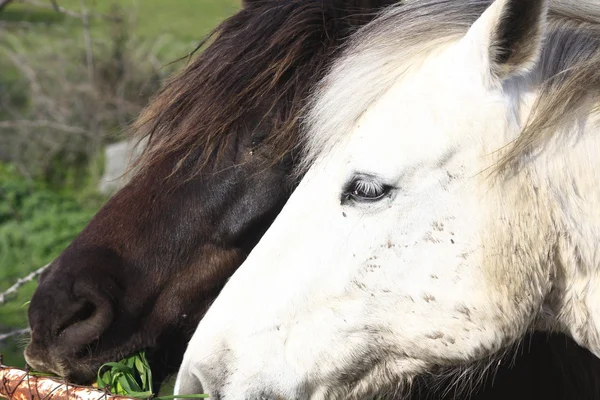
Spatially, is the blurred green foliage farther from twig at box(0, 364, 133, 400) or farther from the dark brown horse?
twig at box(0, 364, 133, 400)

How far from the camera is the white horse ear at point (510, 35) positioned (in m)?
1.60

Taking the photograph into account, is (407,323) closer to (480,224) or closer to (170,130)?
(480,224)

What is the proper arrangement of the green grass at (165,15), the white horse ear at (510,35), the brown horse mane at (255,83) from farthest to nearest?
the green grass at (165,15)
the brown horse mane at (255,83)
the white horse ear at (510,35)

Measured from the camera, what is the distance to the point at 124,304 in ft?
7.06

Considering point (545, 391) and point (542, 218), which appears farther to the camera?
point (545, 391)

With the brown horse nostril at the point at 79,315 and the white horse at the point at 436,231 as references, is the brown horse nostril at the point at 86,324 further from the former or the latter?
the white horse at the point at 436,231

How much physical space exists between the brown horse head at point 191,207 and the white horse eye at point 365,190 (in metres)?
0.49

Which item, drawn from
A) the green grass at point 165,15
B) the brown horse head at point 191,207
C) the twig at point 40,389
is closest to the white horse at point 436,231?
the twig at point 40,389

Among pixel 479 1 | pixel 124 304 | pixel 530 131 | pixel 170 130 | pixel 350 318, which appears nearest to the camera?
pixel 530 131

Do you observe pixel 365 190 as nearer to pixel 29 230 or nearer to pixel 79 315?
pixel 79 315

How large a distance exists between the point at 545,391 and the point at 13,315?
166 inches

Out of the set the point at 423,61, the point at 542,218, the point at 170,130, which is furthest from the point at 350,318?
the point at 170,130

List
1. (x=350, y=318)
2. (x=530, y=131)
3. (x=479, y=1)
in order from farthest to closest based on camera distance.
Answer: (x=479, y=1), (x=350, y=318), (x=530, y=131)

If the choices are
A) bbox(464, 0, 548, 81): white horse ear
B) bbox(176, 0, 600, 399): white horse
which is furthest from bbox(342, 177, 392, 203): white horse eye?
bbox(464, 0, 548, 81): white horse ear
